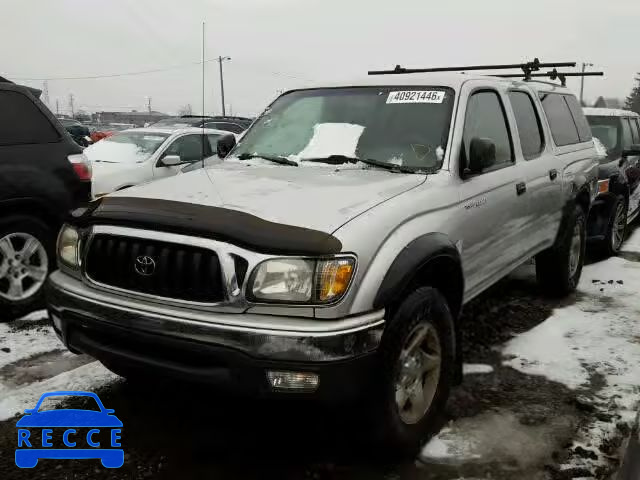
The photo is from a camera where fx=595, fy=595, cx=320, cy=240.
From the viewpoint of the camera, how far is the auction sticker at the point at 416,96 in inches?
146

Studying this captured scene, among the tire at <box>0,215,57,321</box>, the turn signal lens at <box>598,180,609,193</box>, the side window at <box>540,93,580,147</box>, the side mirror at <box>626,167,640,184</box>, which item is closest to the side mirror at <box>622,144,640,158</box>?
the side mirror at <box>626,167,640,184</box>

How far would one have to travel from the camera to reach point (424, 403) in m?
2.97

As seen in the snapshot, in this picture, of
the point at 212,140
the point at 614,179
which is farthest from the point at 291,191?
the point at 212,140

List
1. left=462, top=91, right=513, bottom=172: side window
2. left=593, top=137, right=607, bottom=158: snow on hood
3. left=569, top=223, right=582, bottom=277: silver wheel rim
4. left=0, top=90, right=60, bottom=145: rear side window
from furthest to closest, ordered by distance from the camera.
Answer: left=593, top=137, right=607, bottom=158: snow on hood < left=569, top=223, right=582, bottom=277: silver wheel rim < left=0, top=90, right=60, bottom=145: rear side window < left=462, top=91, right=513, bottom=172: side window

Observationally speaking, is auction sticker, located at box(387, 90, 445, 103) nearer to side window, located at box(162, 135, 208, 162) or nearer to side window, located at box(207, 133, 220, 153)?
side window, located at box(162, 135, 208, 162)

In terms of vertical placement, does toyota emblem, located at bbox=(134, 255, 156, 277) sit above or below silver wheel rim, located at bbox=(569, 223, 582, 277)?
above

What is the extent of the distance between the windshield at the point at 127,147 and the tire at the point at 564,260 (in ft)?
19.3

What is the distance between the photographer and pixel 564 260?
5.44m

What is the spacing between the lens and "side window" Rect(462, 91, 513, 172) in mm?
3693

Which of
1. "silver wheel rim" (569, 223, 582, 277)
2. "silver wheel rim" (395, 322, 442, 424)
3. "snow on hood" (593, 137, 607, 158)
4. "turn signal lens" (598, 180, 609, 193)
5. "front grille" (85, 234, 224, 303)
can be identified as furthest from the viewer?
"snow on hood" (593, 137, 607, 158)

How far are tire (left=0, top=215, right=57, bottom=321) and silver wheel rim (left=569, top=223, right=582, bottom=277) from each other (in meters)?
4.60

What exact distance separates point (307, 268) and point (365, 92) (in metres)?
1.92

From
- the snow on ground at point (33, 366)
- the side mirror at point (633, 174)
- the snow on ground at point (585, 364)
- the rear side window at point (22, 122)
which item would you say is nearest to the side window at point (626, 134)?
the side mirror at point (633, 174)

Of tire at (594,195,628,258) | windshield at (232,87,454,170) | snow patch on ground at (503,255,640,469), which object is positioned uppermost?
windshield at (232,87,454,170)
